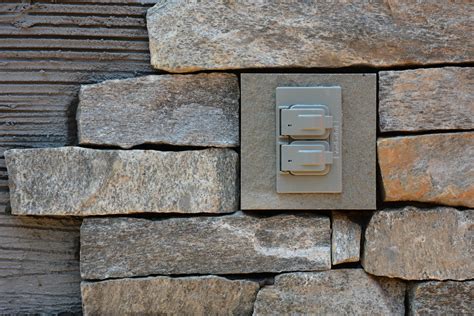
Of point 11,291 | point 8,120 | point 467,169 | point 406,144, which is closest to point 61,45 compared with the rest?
point 8,120

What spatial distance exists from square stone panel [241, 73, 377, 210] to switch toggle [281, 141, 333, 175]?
0.05 metres

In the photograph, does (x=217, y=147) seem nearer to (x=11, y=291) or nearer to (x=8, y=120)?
(x=8, y=120)

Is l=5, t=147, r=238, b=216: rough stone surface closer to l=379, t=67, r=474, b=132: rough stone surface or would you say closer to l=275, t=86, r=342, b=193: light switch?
l=275, t=86, r=342, b=193: light switch

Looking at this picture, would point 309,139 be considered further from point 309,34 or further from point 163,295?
point 163,295

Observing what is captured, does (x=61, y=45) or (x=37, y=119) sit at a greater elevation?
(x=61, y=45)

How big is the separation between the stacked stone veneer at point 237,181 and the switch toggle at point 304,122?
0.14 meters

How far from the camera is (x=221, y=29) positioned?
5.08ft

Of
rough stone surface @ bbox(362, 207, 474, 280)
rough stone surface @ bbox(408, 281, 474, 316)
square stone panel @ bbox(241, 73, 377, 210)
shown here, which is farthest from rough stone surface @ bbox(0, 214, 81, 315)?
rough stone surface @ bbox(408, 281, 474, 316)

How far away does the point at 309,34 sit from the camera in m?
1.55

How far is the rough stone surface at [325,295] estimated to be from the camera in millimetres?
1579

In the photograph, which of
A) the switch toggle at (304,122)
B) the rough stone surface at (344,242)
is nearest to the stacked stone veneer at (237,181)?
the rough stone surface at (344,242)

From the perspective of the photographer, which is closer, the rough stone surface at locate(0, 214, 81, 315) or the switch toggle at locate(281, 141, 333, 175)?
the switch toggle at locate(281, 141, 333, 175)

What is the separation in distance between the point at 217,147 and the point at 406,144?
1.70 feet

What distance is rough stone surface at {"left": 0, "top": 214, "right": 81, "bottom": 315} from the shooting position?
1.64 meters
